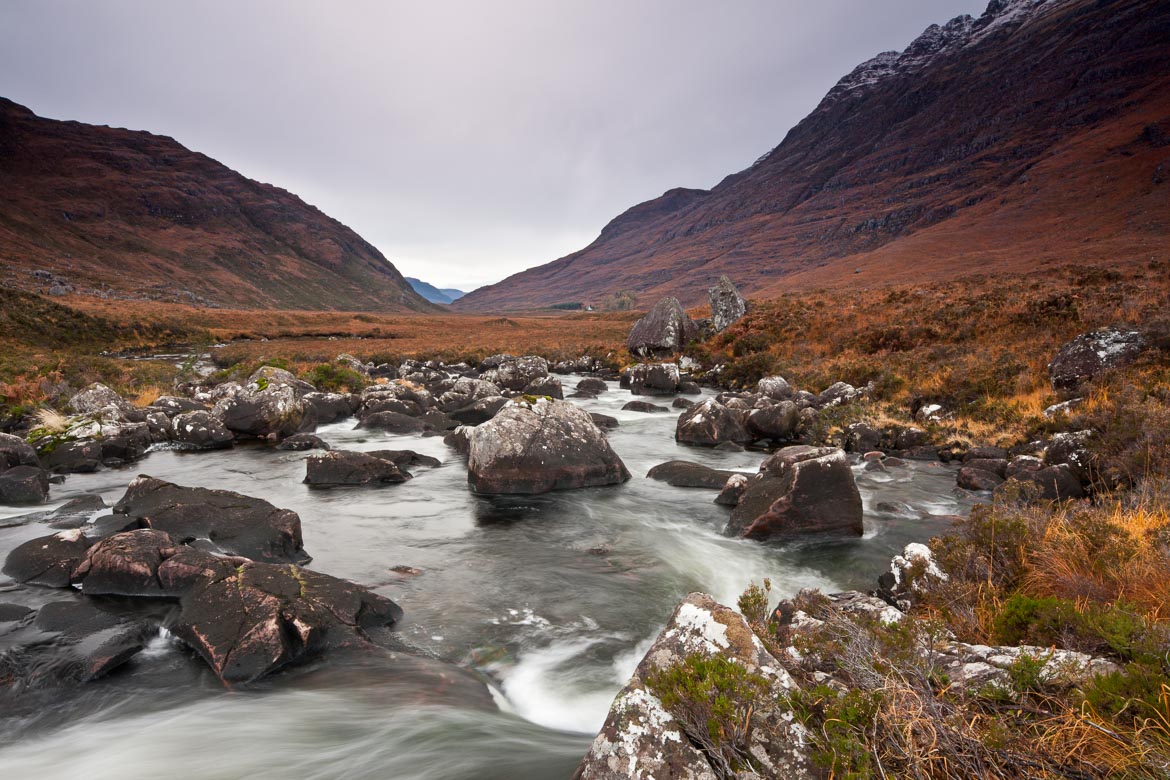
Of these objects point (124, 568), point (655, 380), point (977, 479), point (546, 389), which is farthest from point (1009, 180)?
point (124, 568)

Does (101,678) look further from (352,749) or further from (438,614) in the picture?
(438,614)

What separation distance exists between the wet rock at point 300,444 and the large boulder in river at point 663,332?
24397mm

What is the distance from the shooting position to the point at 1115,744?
271 centimetres

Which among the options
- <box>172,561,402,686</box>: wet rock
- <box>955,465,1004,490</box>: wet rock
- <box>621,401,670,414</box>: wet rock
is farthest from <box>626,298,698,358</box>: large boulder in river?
<box>172,561,402,686</box>: wet rock

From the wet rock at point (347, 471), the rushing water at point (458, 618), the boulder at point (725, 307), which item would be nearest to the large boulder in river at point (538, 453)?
the rushing water at point (458, 618)

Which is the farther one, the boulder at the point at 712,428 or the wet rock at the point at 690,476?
the boulder at the point at 712,428

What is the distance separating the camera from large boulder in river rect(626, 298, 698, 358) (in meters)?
36.8

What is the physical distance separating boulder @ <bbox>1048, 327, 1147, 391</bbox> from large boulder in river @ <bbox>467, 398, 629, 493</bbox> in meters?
12.6

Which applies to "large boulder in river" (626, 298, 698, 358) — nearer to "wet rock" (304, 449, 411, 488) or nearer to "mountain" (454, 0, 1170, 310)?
"wet rock" (304, 449, 411, 488)

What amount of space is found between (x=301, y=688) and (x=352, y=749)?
1.01m

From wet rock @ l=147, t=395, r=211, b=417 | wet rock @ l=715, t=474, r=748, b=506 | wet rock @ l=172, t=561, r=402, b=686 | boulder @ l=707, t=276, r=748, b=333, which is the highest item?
boulder @ l=707, t=276, r=748, b=333

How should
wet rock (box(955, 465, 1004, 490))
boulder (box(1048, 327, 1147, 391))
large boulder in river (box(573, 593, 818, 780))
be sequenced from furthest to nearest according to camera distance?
boulder (box(1048, 327, 1147, 391)) → wet rock (box(955, 465, 1004, 490)) → large boulder in river (box(573, 593, 818, 780))

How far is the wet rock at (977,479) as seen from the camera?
11.9 meters

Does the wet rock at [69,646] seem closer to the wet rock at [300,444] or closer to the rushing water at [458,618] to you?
the rushing water at [458,618]
